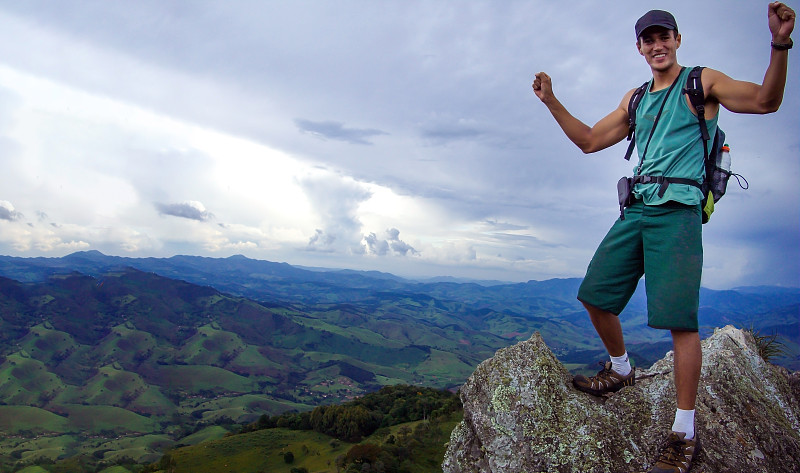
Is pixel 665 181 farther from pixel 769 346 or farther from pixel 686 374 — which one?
pixel 769 346

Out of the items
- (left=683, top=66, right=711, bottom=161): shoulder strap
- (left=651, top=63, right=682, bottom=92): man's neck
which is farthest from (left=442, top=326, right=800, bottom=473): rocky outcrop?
(left=651, top=63, right=682, bottom=92): man's neck

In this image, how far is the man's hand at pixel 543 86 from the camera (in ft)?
16.9

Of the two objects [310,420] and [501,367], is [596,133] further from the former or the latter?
[310,420]

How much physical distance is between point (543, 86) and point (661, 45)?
1.27 meters

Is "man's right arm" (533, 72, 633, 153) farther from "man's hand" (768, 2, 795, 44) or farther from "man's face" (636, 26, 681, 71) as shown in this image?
"man's hand" (768, 2, 795, 44)

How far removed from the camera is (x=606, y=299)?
16.8 ft

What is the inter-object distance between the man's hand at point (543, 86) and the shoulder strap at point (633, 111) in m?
0.94

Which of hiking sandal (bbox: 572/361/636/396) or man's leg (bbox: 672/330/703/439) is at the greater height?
man's leg (bbox: 672/330/703/439)

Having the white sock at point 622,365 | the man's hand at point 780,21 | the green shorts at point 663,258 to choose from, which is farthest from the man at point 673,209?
the white sock at point 622,365

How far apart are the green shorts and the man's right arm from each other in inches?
38.9

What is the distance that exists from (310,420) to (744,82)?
12683 cm

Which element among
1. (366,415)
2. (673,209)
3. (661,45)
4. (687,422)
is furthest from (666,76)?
(366,415)

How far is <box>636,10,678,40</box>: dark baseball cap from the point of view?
14.4 feet

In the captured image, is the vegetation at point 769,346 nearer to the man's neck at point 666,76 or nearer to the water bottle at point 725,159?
the water bottle at point 725,159
